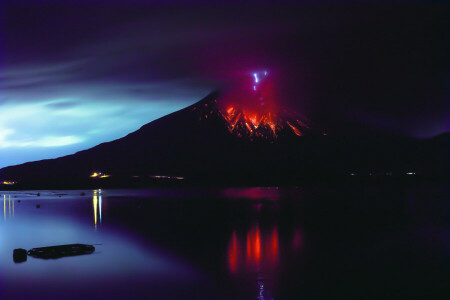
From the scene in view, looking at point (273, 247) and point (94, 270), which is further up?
point (94, 270)

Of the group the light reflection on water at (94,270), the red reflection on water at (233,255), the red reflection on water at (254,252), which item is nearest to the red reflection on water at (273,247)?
the red reflection on water at (254,252)

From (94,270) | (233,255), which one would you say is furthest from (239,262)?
(94,270)

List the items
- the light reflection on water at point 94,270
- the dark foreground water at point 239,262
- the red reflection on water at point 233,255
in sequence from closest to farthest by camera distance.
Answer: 1. the dark foreground water at point 239,262
2. the light reflection on water at point 94,270
3. the red reflection on water at point 233,255

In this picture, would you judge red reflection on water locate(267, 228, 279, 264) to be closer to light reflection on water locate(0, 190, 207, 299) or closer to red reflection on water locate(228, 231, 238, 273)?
red reflection on water locate(228, 231, 238, 273)

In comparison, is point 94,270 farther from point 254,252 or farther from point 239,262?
point 254,252

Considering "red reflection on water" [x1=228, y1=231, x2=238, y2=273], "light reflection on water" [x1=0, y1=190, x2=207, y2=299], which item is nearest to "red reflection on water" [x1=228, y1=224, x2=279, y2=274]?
"red reflection on water" [x1=228, y1=231, x2=238, y2=273]

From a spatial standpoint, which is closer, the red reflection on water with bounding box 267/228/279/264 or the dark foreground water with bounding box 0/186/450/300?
the dark foreground water with bounding box 0/186/450/300

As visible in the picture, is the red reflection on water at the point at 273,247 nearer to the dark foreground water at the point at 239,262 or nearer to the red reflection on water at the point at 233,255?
the dark foreground water at the point at 239,262

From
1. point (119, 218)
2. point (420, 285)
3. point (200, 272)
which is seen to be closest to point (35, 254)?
point (200, 272)

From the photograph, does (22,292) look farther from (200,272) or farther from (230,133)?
(230,133)

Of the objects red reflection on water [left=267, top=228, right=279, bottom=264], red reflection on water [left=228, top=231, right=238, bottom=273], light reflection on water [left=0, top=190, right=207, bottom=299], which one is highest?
light reflection on water [left=0, top=190, right=207, bottom=299]

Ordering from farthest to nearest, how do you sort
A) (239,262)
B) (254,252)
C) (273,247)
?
1. (273,247)
2. (254,252)
3. (239,262)
